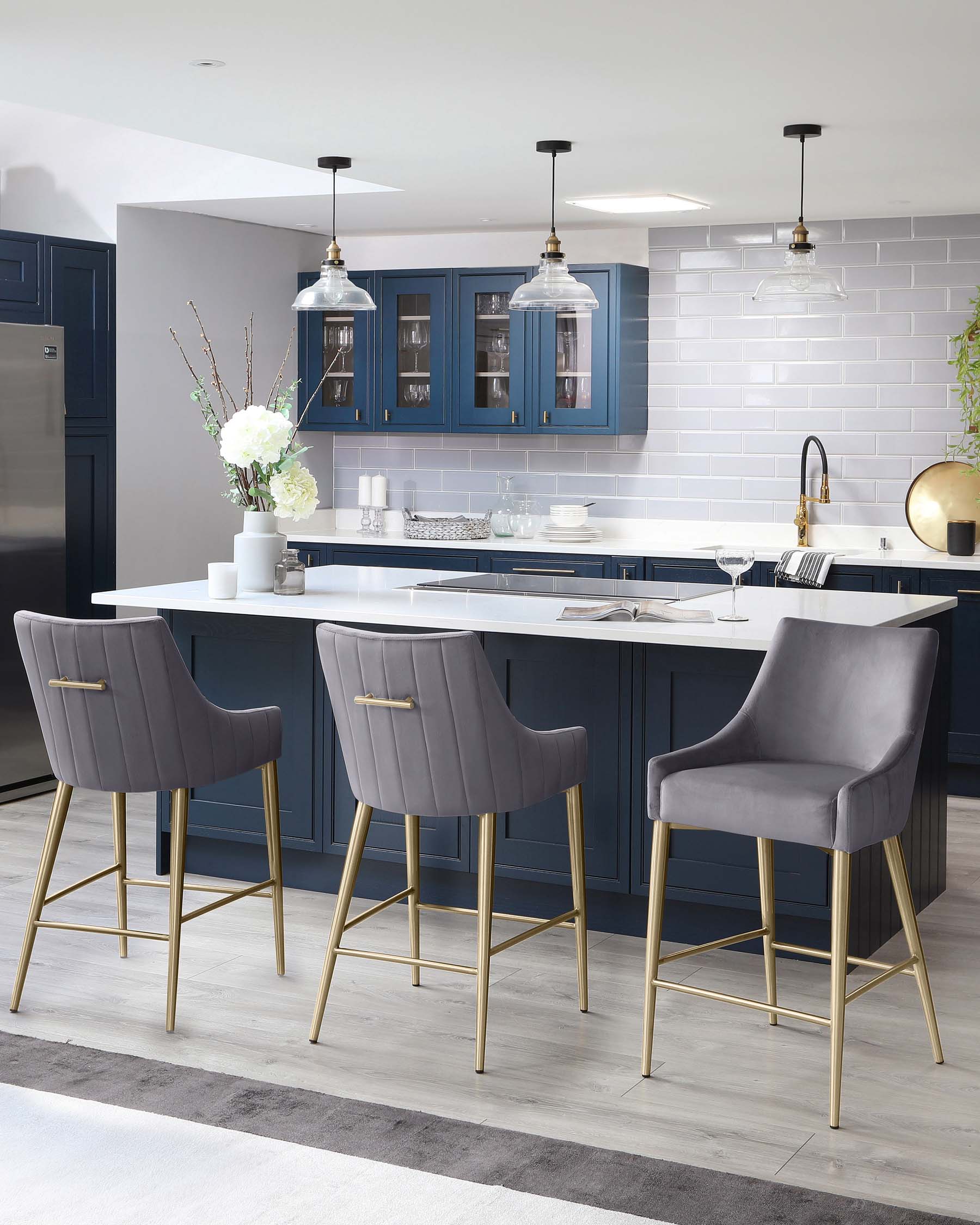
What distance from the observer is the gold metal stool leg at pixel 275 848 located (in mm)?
3955

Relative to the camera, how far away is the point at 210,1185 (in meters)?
2.81

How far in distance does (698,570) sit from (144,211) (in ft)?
9.56

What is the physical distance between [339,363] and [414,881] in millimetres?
4144

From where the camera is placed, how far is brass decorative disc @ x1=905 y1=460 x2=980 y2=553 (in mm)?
6508

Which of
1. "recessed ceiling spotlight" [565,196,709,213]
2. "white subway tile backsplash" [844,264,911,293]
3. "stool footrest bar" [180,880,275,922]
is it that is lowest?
"stool footrest bar" [180,880,275,922]

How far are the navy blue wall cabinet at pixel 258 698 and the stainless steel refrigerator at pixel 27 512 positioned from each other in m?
1.27

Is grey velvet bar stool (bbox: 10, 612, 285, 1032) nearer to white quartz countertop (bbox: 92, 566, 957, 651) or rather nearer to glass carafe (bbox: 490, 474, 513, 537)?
white quartz countertop (bbox: 92, 566, 957, 651)

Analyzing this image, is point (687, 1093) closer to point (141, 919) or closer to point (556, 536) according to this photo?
point (141, 919)

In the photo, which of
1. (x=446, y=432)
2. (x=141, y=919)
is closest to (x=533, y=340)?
(x=446, y=432)

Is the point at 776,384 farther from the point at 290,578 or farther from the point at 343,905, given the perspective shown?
the point at 343,905

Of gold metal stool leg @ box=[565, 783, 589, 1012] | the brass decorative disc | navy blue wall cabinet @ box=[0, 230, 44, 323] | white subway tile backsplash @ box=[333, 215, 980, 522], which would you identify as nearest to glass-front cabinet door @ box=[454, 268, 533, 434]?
white subway tile backsplash @ box=[333, 215, 980, 522]

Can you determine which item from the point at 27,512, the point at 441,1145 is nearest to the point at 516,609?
the point at 441,1145

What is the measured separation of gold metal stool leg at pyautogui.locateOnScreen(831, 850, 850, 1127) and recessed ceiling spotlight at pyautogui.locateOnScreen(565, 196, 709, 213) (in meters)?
3.70

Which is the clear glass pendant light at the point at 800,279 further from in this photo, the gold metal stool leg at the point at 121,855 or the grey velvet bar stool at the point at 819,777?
the gold metal stool leg at the point at 121,855
